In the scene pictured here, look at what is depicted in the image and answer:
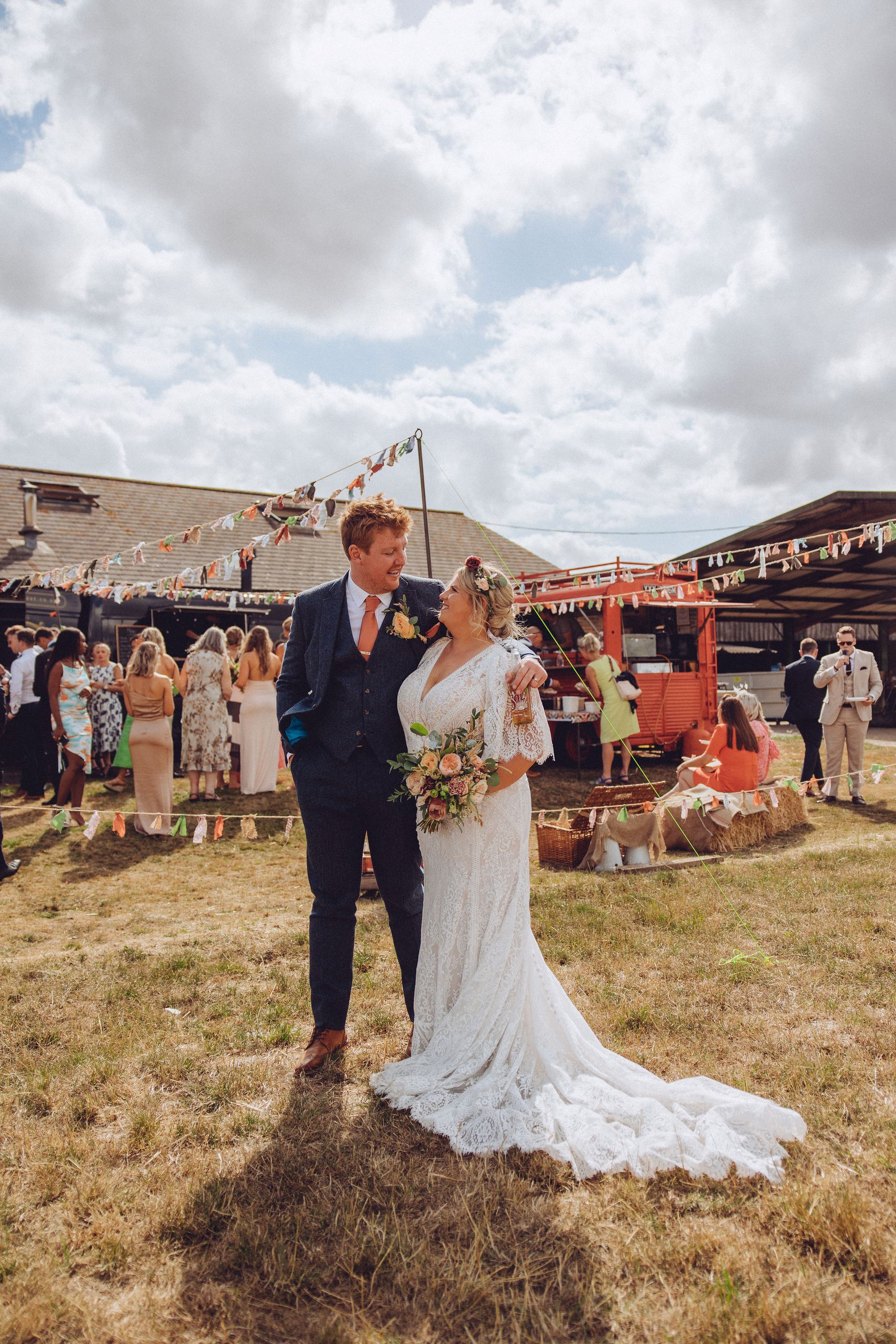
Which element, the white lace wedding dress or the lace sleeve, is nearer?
the white lace wedding dress

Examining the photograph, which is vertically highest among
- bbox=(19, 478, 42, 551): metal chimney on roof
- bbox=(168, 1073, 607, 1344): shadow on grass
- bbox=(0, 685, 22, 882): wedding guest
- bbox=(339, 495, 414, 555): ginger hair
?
bbox=(19, 478, 42, 551): metal chimney on roof

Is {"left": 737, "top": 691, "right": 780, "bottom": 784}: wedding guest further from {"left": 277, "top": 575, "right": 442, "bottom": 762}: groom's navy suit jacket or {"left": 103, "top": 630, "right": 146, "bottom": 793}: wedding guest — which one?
{"left": 103, "top": 630, "right": 146, "bottom": 793}: wedding guest

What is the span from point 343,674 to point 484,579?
0.62m

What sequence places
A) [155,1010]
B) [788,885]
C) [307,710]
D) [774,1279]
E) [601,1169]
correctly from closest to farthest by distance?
[774,1279], [601,1169], [307,710], [155,1010], [788,885]

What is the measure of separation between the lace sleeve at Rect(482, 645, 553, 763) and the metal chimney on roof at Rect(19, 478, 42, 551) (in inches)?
550

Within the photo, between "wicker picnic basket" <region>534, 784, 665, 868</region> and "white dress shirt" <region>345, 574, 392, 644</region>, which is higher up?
"white dress shirt" <region>345, 574, 392, 644</region>

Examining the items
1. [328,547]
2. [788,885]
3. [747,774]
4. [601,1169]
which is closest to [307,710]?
[601,1169]

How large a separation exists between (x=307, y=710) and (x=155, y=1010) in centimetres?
165

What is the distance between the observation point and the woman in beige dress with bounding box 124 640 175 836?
7.93 m

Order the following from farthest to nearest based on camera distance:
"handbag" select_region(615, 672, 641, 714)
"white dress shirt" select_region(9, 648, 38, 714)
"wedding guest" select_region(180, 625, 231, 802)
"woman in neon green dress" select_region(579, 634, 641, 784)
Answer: "handbag" select_region(615, 672, 641, 714), "woman in neon green dress" select_region(579, 634, 641, 784), "white dress shirt" select_region(9, 648, 38, 714), "wedding guest" select_region(180, 625, 231, 802)

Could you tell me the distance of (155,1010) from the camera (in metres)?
3.73

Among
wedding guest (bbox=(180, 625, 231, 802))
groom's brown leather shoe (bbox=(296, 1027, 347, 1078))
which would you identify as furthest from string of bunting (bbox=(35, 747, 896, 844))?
groom's brown leather shoe (bbox=(296, 1027, 347, 1078))

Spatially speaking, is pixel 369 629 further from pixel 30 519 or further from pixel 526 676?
pixel 30 519

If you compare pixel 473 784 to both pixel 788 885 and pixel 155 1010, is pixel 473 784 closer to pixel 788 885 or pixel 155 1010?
pixel 155 1010
